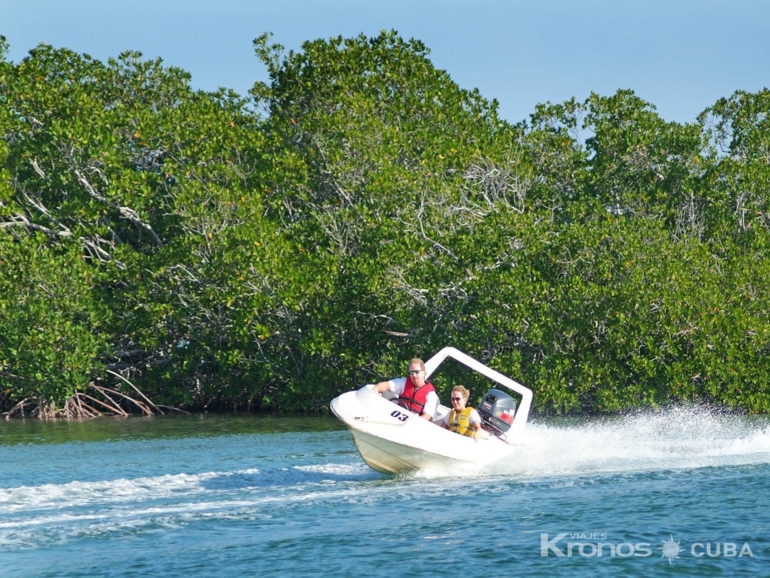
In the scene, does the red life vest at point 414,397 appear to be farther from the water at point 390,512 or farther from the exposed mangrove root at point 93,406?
the exposed mangrove root at point 93,406

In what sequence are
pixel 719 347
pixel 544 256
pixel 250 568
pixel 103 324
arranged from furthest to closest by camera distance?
pixel 103 324 < pixel 544 256 < pixel 719 347 < pixel 250 568

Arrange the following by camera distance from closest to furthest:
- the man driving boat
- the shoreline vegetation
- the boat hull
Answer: the boat hull → the man driving boat → the shoreline vegetation

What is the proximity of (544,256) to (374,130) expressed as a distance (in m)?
5.82

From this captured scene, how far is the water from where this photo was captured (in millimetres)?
9336

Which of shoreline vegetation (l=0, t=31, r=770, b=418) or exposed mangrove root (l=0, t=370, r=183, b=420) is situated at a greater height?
shoreline vegetation (l=0, t=31, r=770, b=418)

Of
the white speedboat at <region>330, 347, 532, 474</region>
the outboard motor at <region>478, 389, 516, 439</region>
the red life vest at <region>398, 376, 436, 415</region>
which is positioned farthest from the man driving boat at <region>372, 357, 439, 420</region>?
the outboard motor at <region>478, 389, 516, 439</region>

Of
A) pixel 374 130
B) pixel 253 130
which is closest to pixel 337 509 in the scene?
pixel 374 130

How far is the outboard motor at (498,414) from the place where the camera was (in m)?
14.2

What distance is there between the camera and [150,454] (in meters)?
17.0

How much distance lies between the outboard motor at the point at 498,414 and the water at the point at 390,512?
429mm

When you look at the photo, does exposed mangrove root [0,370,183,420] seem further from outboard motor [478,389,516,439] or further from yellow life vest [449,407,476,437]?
yellow life vest [449,407,476,437]

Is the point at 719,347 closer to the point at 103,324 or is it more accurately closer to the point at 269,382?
the point at 269,382

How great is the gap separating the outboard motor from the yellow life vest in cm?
89

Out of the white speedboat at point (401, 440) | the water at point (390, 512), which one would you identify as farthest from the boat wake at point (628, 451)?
the white speedboat at point (401, 440)
